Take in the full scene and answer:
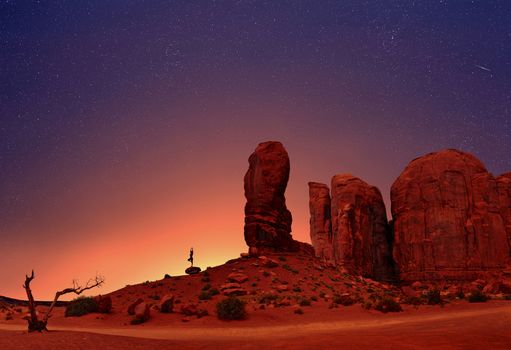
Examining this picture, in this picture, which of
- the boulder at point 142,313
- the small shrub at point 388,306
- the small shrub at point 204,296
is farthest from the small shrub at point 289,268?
the boulder at point 142,313

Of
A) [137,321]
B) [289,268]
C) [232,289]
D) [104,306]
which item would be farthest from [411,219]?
[137,321]

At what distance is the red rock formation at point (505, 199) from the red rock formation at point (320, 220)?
29258 mm

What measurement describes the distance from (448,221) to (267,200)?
1075 inches

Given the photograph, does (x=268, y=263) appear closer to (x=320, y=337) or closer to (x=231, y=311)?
(x=231, y=311)

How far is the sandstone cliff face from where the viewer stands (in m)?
49.0

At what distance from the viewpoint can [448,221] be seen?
55.6 metres

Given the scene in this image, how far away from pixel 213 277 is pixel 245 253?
7.36 m

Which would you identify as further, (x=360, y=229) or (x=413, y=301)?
(x=360, y=229)

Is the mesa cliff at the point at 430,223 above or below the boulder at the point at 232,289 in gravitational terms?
above

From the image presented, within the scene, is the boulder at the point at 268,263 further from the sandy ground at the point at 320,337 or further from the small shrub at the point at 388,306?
the small shrub at the point at 388,306

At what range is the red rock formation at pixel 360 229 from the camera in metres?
58.8

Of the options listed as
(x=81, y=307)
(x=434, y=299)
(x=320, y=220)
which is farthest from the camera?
(x=320, y=220)

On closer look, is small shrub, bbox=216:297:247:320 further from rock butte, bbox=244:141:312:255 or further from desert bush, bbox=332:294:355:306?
rock butte, bbox=244:141:312:255

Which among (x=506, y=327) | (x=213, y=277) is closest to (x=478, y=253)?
(x=213, y=277)
